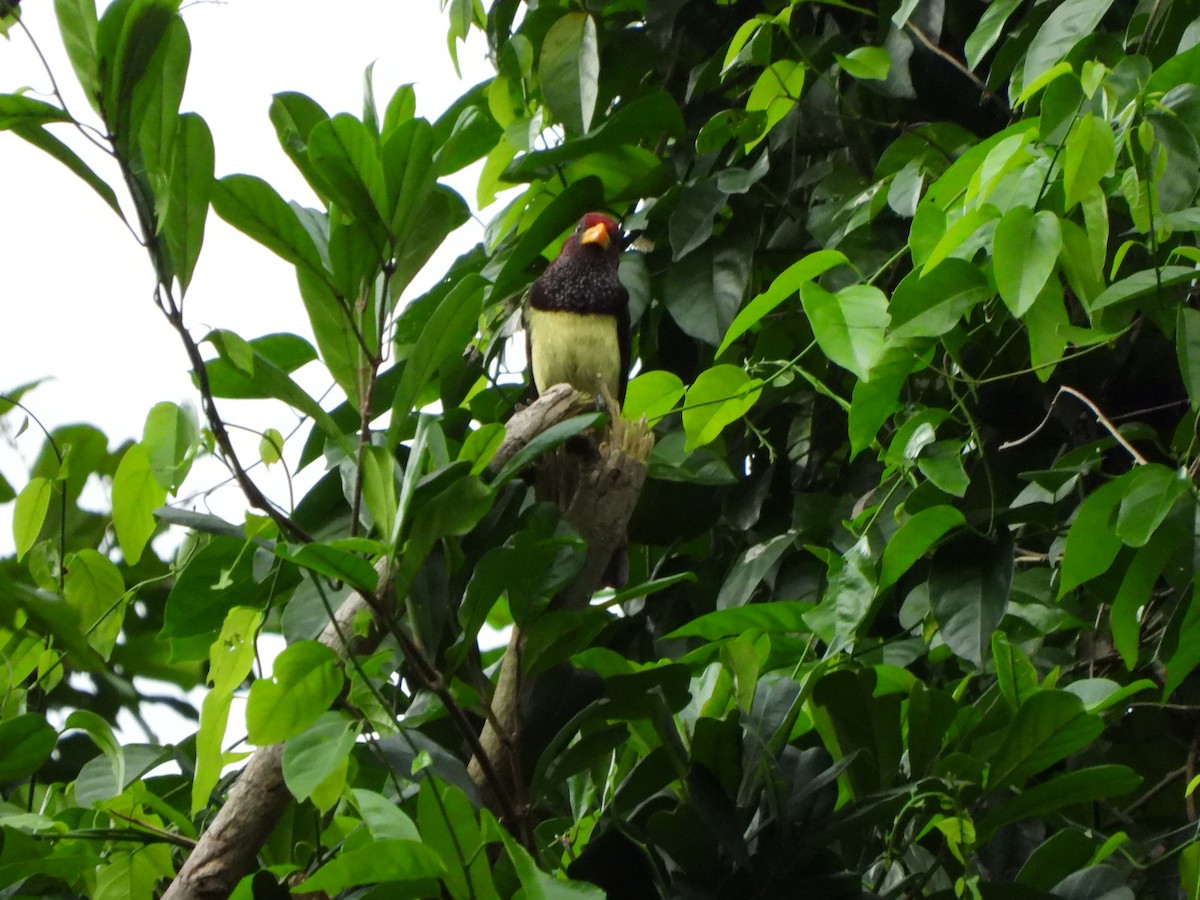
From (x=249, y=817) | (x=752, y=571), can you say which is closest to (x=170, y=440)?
(x=249, y=817)

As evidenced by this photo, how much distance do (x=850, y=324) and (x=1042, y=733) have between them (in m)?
0.41

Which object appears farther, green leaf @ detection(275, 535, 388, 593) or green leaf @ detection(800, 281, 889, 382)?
green leaf @ detection(800, 281, 889, 382)

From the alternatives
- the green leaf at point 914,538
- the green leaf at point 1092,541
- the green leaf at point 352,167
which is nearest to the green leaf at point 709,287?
the green leaf at point 914,538

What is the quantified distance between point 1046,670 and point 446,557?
84 cm

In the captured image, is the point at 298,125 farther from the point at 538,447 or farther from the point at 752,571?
the point at 752,571

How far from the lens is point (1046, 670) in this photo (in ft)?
5.04

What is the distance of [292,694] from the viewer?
89 cm

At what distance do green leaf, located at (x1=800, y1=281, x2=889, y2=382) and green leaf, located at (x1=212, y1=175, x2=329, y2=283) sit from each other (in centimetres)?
47

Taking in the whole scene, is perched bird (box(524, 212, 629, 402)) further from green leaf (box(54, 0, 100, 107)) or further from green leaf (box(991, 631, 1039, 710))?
green leaf (box(54, 0, 100, 107))

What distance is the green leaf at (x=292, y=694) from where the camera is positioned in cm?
87

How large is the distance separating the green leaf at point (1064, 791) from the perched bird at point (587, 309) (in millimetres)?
1166

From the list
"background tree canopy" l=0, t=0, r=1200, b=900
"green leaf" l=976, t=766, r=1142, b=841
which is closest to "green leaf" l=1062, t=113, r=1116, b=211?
"background tree canopy" l=0, t=0, r=1200, b=900

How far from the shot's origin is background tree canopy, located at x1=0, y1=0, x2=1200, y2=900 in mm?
931

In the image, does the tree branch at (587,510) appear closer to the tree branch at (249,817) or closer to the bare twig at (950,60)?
the tree branch at (249,817)
